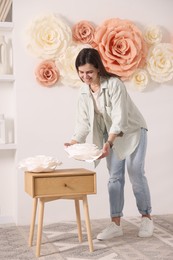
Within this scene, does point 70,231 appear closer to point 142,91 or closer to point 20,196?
point 20,196

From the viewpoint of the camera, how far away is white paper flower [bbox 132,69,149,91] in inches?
150

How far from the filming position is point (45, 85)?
3674 millimetres

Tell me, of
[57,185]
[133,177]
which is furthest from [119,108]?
[57,185]

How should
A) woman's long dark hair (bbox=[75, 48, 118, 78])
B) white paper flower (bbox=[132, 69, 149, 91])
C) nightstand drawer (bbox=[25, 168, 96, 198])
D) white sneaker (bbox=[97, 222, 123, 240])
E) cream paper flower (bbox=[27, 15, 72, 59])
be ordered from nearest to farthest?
nightstand drawer (bbox=[25, 168, 96, 198]) → woman's long dark hair (bbox=[75, 48, 118, 78]) → white sneaker (bbox=[97, 222, 123, 240]) → cream paper flower (bbox=[27, 15, 72, 59]) → white paper flower (bbox=[132, 69, 149, 91])

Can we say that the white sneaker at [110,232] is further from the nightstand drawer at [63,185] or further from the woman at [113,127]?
the nightstand drawer at [63,185]

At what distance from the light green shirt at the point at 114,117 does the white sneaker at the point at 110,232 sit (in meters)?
0.45

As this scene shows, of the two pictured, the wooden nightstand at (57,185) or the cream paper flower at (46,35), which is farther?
the cream paper flower at (46,35)

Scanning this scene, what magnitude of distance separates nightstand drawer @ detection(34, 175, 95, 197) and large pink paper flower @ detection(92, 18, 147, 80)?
129 centimetres

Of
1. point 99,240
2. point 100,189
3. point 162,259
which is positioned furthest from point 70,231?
point 162,259

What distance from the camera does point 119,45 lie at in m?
3.75

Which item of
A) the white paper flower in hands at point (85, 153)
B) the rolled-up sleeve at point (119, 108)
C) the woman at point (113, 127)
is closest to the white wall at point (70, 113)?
the woman at point (113, 127)

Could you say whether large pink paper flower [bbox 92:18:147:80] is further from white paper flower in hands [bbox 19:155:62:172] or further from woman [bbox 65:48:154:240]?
white paper flower in hands [bbox 19:155:62:172]

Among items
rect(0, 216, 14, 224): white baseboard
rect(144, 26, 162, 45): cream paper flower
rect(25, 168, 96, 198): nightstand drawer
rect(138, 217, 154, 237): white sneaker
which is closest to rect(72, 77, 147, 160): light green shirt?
rect(25, 168, 96, 198): nightstand drawer

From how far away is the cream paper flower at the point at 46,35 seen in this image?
3619 mm
